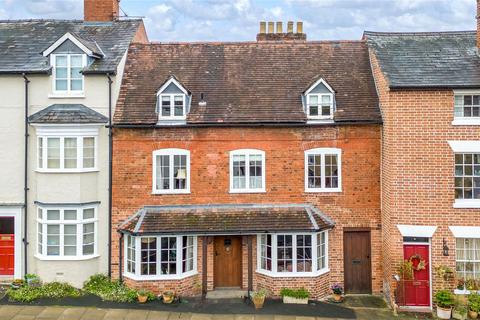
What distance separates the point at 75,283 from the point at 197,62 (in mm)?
10562

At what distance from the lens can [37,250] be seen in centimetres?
1820

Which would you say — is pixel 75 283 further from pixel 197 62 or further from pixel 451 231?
pixel 451 231

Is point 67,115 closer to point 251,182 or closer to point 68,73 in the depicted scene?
point 68,73

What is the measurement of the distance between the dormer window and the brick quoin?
2.16ft

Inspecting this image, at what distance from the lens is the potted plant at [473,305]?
15.6 metres

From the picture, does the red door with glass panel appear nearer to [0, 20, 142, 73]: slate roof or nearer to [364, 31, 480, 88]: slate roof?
[0, 20, 142, 73]: slate roof

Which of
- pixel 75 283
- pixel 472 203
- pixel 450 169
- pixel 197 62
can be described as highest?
pixel 197 62

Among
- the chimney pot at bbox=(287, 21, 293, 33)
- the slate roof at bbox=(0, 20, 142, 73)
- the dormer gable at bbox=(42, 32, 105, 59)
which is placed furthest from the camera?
the chimney pot at bbox=(287, 21, 293, 33)

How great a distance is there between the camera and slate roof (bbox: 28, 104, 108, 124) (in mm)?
17750

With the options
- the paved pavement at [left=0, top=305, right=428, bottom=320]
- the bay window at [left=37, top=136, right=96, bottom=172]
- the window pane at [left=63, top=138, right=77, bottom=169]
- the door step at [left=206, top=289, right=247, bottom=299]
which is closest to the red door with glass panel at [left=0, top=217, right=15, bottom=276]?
the paved pavement at [left=0, top=305, right=428, bottom=320]

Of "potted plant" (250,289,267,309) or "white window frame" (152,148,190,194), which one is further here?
"white window frame" (152,148,190,194)

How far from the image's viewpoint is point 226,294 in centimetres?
1795

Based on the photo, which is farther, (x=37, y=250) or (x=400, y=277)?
(x=37, y=250)

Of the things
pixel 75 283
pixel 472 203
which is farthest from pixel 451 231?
pixel 75 283
